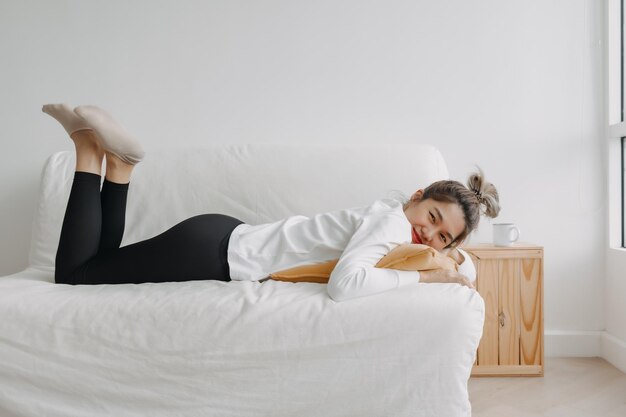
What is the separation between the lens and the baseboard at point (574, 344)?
233cm

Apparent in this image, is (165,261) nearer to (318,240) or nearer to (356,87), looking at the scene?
(318,240)

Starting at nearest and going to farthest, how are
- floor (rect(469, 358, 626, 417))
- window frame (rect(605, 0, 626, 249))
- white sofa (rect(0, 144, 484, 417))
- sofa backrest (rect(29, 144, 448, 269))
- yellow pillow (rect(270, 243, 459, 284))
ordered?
white sofa (rect(0, 144, 484, 417)), yellow pillow (rect(270, 243, 459, 284)), floor (rect(469, 358, 626, 417)), sofa backrest (rect(29, 144, 448, 269)), window frame (rect(605, 0, 626, 249))

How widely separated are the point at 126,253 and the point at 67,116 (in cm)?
45

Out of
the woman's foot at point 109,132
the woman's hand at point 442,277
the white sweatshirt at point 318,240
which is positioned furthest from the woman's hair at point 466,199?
the woman's foot at point 109,132

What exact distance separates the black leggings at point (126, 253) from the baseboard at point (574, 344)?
1554 millimetres

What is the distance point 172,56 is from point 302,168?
903 mm

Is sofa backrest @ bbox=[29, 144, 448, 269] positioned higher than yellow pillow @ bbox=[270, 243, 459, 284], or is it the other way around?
sofa backrest @ bbox=[29, 144, 448, 269]

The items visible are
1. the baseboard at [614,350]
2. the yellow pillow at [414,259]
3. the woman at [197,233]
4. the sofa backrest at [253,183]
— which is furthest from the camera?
the baseboard at [614,350]

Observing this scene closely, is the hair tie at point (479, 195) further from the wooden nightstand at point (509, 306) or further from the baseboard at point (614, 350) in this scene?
the baseboard at point (614, 350)

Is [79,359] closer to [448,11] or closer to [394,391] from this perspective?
[394,391]

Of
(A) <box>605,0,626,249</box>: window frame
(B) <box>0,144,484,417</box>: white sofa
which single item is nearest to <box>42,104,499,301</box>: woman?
(B) <box>0,144,484,417</box>: white sofa

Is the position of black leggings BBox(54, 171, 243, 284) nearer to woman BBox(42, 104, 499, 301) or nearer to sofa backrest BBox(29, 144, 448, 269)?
woman BBox(42, 104, 499, 301)

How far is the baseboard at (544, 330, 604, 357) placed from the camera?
2.33m

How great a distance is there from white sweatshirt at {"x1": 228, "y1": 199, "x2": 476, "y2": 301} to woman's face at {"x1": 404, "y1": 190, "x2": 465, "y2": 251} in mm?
68
